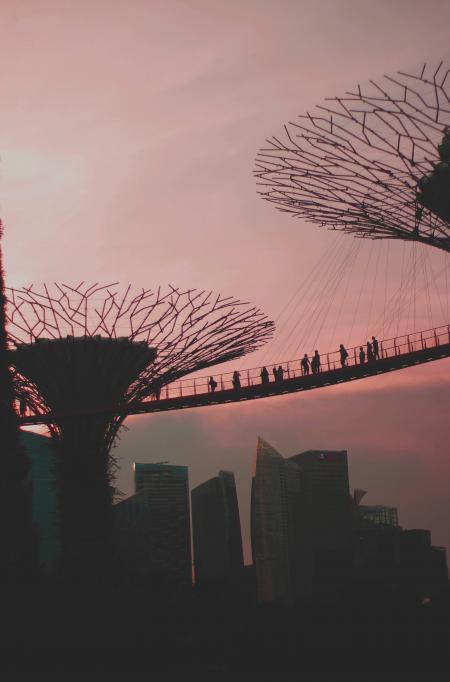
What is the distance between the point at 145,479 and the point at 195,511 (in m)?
8.42

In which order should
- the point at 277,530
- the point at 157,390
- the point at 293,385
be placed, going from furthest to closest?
1. the point at 277,530
2. the point at 157,390
3. the point at 293,385

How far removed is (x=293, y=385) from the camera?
1056 inches

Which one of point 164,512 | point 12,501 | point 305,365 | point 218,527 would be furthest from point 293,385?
point 218,527

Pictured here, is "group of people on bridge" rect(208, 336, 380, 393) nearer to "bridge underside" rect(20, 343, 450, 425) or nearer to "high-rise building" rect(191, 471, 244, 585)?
"bridge underside" rect(20, 343, 450, 425)

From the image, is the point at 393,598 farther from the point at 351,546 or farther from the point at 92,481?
the point at 351,546

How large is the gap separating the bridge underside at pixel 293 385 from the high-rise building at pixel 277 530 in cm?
8238

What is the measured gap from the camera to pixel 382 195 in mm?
17828

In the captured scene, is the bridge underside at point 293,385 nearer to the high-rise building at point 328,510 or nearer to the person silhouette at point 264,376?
the person silhouette at point 264,376

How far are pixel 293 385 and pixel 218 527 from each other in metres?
83.1

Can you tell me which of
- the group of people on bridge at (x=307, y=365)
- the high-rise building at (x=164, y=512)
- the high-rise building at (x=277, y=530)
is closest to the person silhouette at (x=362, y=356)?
the group of people on bridge at (x=307, y=365)

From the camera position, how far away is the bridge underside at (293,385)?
25.0 metres

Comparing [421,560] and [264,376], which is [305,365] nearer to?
[264,376]

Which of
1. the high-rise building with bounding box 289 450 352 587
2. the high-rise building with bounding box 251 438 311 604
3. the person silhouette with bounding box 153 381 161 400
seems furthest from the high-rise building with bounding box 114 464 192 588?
the person silhouette with bounding box 153 381 161 400

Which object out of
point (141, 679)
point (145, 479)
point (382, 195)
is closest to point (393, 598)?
point (141, 679)
